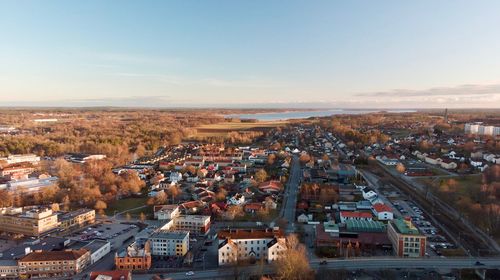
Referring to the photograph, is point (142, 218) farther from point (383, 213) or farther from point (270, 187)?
point (383, 213)

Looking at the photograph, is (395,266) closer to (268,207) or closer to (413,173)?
(268,207)

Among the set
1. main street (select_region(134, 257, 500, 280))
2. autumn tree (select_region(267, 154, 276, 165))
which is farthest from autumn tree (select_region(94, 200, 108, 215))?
autumn tree (select_region(267, 154, 276, 165))

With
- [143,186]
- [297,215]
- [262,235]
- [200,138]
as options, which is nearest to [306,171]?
[297,215]

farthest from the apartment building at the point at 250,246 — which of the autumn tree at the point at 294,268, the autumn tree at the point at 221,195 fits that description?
the autumn tree at the point at 221,195

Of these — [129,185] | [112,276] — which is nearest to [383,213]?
[112,276]

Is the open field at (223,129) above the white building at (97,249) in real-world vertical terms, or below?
above

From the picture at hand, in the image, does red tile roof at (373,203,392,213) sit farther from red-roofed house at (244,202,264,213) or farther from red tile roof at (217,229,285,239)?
red tile roof at (217,229,285,239)

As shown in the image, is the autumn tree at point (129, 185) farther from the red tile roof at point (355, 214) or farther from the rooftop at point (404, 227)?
the rooftop at point (404, 227)
